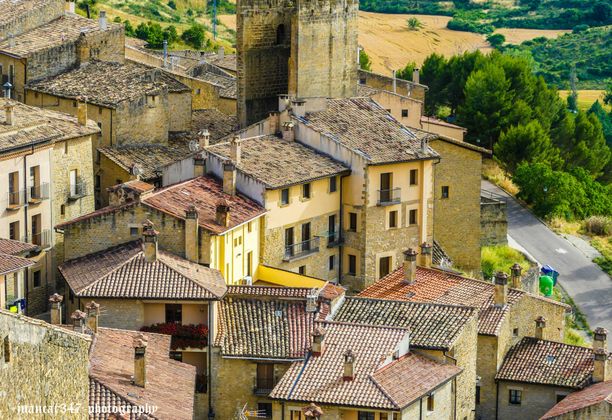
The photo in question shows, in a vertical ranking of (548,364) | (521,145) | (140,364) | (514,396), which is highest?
(140,364)

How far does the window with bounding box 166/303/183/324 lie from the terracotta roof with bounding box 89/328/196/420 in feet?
4.41

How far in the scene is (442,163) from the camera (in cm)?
7838

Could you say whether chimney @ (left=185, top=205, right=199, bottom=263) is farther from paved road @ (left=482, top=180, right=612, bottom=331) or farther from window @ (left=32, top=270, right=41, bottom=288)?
paved road @ (left=482, top=180, right=612, bottom=331)

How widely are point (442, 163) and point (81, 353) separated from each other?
4478cm

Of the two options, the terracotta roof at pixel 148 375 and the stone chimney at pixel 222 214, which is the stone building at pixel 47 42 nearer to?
the stone chimney at pixel 222 214

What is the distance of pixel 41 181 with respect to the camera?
6575 cm

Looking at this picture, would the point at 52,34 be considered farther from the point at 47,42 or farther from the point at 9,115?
the point at 9,115

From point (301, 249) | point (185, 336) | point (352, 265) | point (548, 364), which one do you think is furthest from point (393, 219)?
point (185, 336)

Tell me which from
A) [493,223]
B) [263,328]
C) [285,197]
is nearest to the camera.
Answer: [263,328]

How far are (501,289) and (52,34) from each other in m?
29.3

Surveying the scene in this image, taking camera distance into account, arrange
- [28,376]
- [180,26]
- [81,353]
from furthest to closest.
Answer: [180,26] < [81,353] < [28,376]

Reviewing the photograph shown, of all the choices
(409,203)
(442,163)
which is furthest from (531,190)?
(409,203)

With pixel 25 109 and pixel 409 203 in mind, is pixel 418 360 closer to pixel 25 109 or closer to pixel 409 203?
pixel 409 203

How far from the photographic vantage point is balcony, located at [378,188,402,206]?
70.8m
